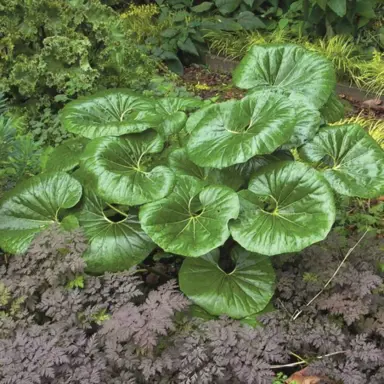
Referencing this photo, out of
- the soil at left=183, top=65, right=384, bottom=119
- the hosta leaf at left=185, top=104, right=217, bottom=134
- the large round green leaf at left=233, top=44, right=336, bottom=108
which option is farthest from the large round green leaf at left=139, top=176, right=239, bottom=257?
the soil at left=183, top=65, right=384, bottom=119

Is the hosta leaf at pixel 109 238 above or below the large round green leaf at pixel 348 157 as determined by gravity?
below

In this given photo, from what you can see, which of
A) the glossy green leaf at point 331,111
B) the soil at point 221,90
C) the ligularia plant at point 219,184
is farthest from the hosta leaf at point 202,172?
the soil at point 221,90

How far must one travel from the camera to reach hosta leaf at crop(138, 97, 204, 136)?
2.37 metres

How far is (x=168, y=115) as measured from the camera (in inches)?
99.4

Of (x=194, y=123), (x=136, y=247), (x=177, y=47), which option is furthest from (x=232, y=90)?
(x=136, y=247)

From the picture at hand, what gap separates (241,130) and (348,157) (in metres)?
0.47

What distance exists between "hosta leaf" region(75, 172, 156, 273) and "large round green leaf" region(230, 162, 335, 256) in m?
0.43

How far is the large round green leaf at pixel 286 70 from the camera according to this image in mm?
2445

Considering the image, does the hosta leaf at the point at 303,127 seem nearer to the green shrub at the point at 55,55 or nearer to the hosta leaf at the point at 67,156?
the hosta leaf at the point at 67,156

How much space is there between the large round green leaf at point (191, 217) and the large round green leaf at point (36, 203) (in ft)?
1.33

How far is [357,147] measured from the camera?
90.6 inches

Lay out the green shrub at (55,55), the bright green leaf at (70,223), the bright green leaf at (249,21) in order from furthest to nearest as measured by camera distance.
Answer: the bright green leaf at (249,21)
the green shrub at (55,55)
the bright green leaf at (70,223)

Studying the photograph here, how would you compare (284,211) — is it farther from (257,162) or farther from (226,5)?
(226,5)

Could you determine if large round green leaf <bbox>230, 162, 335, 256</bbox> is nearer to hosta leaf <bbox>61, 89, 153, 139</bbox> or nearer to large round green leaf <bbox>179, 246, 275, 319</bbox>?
large round green leaf <bbox>179, 246, 275, 319</bbox>
